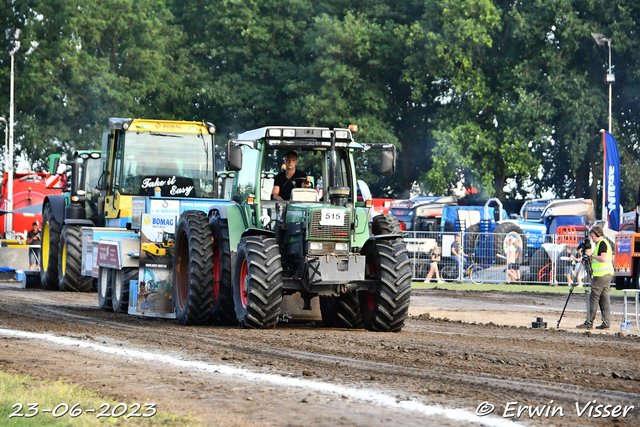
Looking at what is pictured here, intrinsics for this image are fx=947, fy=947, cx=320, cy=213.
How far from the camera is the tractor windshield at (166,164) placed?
1927cm

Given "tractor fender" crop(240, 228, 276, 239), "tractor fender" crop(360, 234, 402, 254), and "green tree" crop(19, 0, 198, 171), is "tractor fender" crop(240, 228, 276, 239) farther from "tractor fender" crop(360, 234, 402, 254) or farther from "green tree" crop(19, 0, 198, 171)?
"green tree" crop(19, 0, 198, 171)

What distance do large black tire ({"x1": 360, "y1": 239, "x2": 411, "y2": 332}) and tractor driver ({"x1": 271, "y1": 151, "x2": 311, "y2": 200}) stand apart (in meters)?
1.34

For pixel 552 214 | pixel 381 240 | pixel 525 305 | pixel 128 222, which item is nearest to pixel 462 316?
pixel 525 305

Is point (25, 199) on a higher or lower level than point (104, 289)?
higher

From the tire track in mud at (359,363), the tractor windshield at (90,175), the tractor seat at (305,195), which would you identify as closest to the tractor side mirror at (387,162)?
the tractor seat at (305,195)

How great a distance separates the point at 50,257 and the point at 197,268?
10.4 meters

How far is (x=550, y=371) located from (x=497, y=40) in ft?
136

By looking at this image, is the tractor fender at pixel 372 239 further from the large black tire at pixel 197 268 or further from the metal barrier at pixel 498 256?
the metal barrier at pixel 498 256

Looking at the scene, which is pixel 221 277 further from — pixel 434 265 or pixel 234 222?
pixel 434 265

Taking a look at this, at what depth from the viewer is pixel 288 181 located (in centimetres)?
1315

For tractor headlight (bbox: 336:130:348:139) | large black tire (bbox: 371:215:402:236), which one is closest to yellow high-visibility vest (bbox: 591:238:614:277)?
large black tire (bbox: 371:215:402:236)

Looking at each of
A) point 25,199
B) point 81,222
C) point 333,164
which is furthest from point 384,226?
point 25,199

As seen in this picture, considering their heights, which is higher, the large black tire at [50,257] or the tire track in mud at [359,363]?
the large black tire at [50,257]

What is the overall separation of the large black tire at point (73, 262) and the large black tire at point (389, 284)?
10.2 metres
